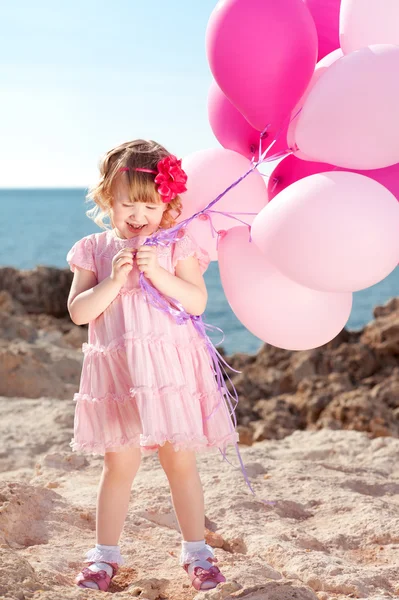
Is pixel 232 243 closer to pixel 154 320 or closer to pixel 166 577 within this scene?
pixel 154 320

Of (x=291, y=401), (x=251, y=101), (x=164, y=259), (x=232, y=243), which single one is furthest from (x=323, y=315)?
(x=291, y=401)

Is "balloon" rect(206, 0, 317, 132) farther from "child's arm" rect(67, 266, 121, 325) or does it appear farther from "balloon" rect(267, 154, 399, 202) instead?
"child's arm" rect(67, 266, 121, 325)

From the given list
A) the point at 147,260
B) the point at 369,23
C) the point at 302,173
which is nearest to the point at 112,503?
the point at 147,260

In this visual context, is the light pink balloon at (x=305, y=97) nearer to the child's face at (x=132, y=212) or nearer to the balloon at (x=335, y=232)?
the balloon at (x=335, y=232)

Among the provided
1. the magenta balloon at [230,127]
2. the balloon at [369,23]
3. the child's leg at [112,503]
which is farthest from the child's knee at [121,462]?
the balloon at [369,23]

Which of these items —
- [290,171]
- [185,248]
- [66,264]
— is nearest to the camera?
[185,248]

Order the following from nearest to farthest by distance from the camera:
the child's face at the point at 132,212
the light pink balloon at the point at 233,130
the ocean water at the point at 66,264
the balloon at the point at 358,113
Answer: the balloon at the point at 358,113
the child's face at the point at 132,212
the light pink balloon at the point at 233,130
the ocean water at the point at 66,264

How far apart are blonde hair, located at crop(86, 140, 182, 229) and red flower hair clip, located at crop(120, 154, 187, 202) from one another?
0.12 ft

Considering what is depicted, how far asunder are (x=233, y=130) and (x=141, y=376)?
3.41ft

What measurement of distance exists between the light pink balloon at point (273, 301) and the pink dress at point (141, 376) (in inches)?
6.2

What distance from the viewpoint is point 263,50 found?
2641mm

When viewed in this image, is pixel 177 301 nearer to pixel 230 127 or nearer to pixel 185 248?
pixel 185 248

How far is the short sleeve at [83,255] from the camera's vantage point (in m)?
2.71

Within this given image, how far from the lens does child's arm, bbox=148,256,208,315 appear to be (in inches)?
103
